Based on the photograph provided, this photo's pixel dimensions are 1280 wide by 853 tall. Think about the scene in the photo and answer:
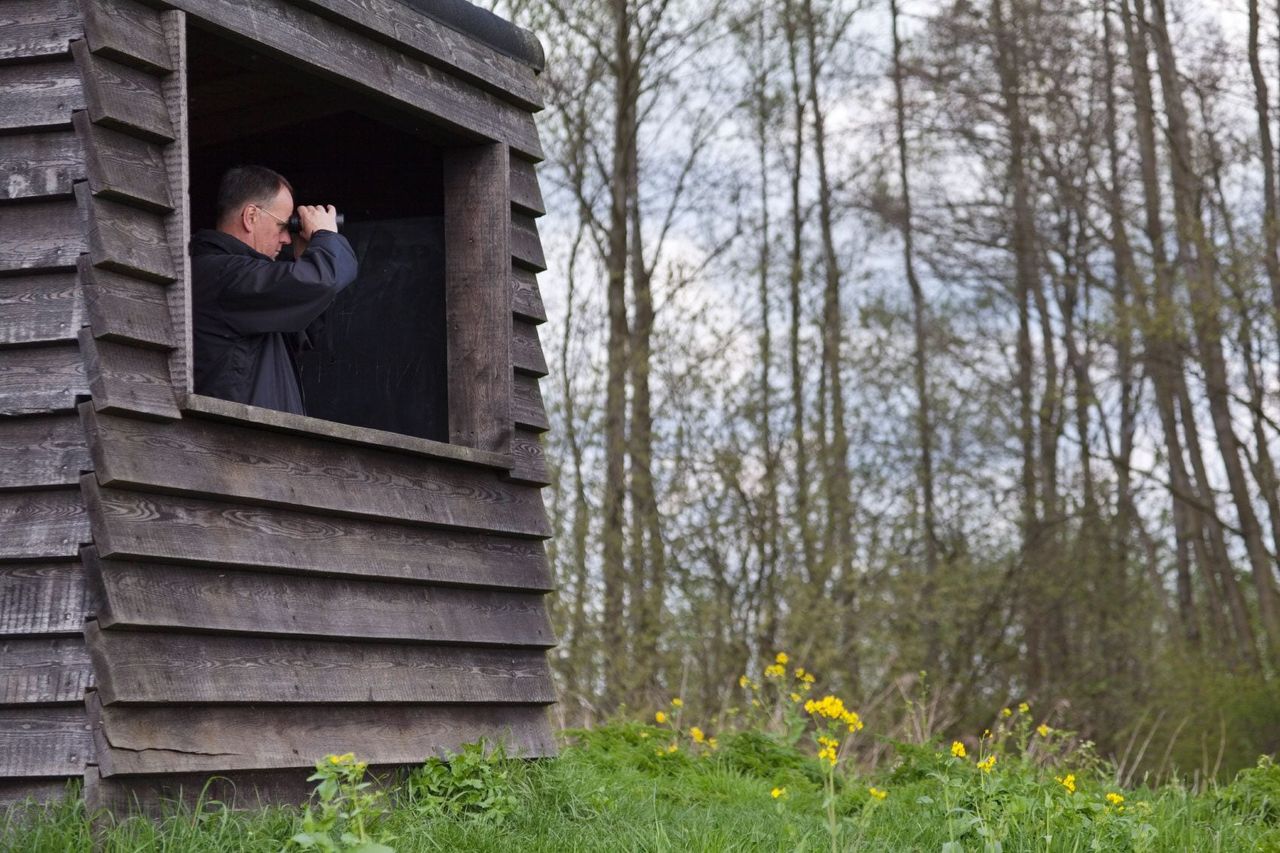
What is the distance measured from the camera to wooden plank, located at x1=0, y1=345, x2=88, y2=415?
3.71 m

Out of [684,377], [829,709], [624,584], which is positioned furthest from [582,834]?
[684,377]

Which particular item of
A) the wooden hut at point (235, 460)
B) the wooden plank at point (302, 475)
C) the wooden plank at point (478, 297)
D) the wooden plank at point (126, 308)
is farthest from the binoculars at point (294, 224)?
the wooden plank at point (126, 308)

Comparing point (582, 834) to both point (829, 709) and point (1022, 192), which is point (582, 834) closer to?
point (829, 709)

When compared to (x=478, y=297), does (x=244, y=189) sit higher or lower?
higher

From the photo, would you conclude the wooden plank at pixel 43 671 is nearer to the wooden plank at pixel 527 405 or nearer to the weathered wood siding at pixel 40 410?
the weathered wood siding at pixel 40 410

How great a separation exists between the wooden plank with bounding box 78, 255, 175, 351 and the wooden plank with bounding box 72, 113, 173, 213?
0.20m

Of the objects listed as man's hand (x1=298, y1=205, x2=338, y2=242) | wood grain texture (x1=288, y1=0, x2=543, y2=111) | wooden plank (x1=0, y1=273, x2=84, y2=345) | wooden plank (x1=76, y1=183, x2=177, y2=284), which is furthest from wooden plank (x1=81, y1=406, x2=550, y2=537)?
wood grain texture (x1=288, y1=0, x2=543, y2=111)

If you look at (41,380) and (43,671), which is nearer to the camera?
(43,671)

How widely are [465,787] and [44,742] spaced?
4.24ft

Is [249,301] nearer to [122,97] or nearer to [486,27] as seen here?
[122,97]

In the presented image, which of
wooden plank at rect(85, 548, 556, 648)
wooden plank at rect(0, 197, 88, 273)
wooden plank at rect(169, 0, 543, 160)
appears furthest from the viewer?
wooden plank at rect(169, 0, 543, 160)

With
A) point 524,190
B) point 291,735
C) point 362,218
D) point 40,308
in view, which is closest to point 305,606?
point 291,735

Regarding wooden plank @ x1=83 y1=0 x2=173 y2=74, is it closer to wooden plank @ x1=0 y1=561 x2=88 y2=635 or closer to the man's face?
the man's face

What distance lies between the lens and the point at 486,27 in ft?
17.1
